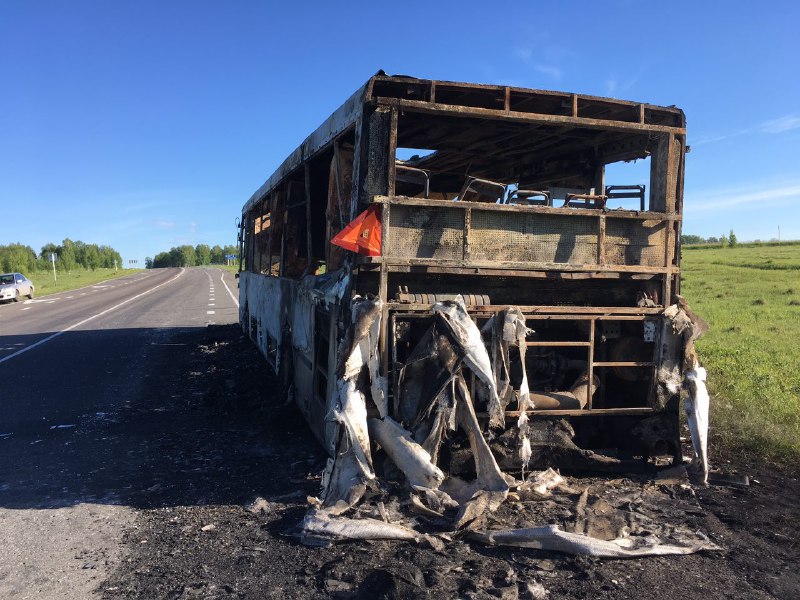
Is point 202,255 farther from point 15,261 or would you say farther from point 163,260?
point 15,261

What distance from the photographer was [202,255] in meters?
185

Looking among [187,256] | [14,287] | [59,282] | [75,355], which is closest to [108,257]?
[187,256]

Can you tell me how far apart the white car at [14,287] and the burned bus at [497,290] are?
2742 cm

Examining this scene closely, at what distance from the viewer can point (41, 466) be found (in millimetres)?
5887

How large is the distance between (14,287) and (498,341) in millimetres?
30407

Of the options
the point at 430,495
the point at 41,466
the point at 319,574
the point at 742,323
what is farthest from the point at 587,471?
the point at 742,323

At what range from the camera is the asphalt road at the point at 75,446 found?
13.0 feet

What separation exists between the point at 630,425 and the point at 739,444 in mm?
1522

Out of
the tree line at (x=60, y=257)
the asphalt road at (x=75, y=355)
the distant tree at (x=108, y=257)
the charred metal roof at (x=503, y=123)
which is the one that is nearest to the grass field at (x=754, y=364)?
the charred metal roof at (x=503, y=123)

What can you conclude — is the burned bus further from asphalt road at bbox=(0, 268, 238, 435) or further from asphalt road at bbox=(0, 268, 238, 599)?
asphalt road at bbox=(0, 268, 238, 435)

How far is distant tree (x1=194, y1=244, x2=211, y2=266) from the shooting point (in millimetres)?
184125

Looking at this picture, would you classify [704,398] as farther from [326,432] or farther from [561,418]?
[326,432]

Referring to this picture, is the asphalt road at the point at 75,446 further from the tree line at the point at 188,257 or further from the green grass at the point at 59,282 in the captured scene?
the tree line at the point at 188,257

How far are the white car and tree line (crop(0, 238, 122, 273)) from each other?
17664mm
